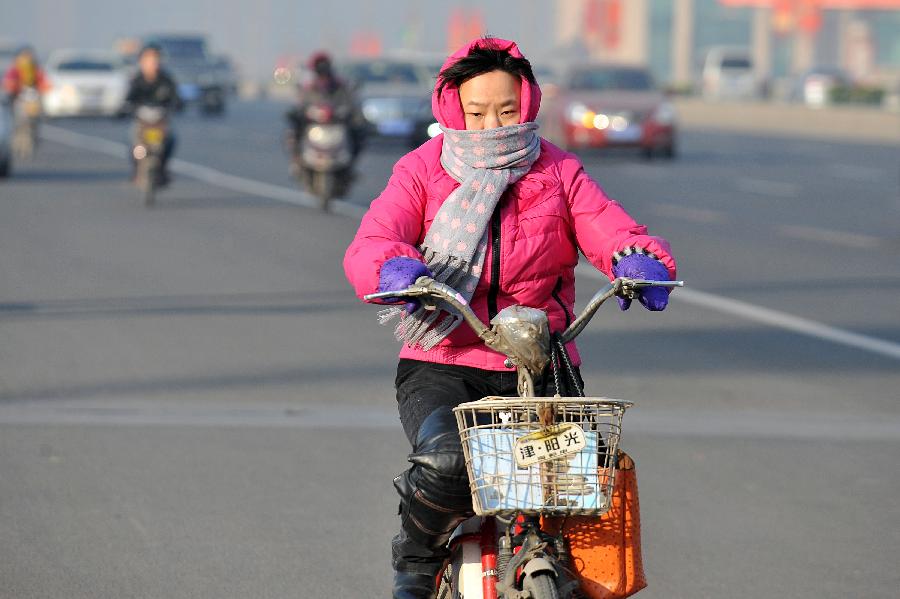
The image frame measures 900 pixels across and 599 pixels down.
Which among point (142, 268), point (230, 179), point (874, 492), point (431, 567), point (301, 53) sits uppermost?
point (431, 567)

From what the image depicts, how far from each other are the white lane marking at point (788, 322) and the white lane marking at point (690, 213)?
655cm

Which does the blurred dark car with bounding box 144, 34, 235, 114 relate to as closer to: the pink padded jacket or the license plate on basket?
the pink padded jacket

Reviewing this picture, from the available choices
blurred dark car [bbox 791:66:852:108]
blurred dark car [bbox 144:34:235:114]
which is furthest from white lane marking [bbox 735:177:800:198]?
blurred dark car [bbox 791:66:852:108]

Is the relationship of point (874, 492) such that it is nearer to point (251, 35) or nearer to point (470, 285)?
point (470, 285)

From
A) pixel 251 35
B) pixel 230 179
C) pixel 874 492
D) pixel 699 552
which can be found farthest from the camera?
pixel 251 35

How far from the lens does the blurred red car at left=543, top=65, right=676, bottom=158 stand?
31.1 metres

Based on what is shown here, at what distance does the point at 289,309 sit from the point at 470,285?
8264 millimetres

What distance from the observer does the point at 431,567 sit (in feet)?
14.0

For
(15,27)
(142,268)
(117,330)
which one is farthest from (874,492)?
(15,27)

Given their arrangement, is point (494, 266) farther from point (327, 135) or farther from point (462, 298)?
point (327, 135)

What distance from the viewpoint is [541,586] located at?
12.4 feet

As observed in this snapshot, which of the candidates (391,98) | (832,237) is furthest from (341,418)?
(391,98)

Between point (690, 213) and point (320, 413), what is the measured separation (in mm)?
13004

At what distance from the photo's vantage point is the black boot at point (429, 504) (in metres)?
3.93
